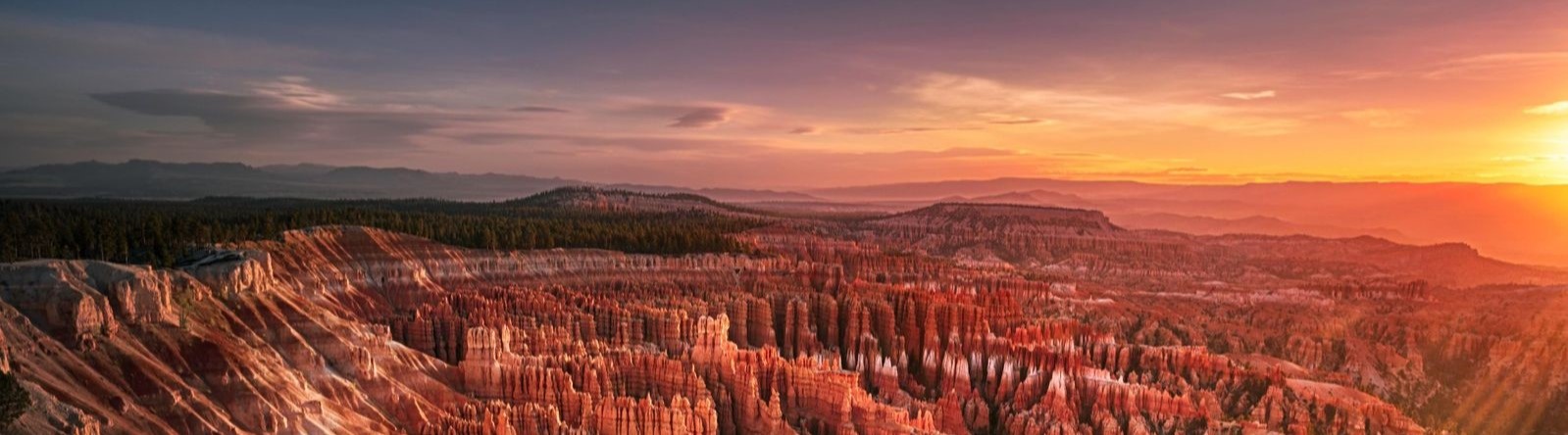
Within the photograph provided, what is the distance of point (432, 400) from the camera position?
140 feet

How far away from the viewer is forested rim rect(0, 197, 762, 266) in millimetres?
49562

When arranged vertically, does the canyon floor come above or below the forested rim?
below

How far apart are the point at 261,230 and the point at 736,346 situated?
29.9m

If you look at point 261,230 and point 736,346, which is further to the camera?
point 736,346

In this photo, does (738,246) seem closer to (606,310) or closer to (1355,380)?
(606,310)

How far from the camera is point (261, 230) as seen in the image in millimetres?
62000

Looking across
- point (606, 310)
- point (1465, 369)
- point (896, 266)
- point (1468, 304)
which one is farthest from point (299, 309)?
point (1468, 304)

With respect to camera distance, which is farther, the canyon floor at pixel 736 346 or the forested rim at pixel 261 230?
the forested rim at pixel 261 230

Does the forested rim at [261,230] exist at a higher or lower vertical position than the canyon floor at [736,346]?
higher

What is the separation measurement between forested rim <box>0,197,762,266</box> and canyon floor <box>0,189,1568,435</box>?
3737 mm

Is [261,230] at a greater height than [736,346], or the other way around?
[261,230]

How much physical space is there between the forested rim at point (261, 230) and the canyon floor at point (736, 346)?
3.74m

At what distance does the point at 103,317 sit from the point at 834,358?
41.0 m

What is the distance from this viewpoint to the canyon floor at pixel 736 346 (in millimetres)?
33344
